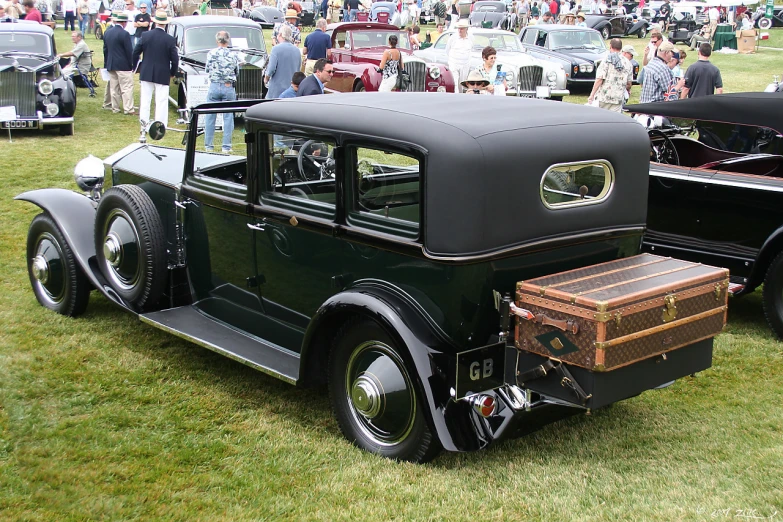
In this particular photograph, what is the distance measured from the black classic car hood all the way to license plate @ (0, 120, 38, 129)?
36.9 inches

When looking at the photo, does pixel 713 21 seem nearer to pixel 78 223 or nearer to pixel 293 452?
pixel 78 223

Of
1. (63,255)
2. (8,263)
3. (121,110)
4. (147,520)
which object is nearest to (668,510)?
(147,520)

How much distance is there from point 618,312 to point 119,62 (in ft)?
43.3

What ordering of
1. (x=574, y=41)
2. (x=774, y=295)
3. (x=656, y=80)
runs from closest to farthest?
1. (x=774, y=295)
2. (x=656, y=80)
3. (x=574, y=41)

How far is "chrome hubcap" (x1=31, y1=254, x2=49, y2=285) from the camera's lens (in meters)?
6.21

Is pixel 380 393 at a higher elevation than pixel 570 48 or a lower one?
lower

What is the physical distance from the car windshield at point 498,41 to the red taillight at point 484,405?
15.0m

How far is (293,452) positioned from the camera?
14.1 feet

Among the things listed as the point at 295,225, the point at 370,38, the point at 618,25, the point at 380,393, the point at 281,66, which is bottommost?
the point at 380,393

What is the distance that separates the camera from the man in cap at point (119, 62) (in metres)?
14.7

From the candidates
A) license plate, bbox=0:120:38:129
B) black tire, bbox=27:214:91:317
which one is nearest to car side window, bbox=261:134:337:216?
black tire, bbox=27:214:91:317

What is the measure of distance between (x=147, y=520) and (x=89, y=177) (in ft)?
12.5

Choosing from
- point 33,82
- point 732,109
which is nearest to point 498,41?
point 33,82

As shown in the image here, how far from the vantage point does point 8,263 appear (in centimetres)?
757
